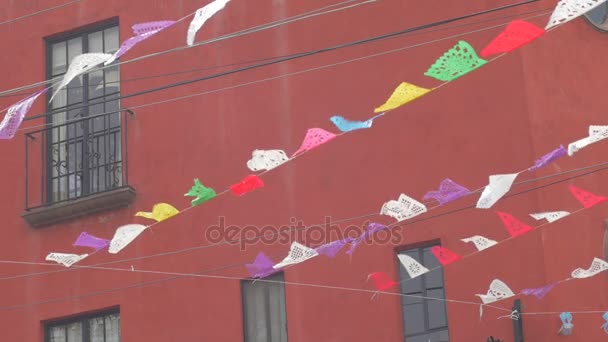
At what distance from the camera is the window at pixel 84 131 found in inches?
920

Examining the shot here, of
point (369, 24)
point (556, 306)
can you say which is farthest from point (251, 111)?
point (556, 306)

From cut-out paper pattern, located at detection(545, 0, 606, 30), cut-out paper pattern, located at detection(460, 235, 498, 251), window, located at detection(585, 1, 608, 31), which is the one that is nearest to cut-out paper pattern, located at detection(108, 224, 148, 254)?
cut-out paper pattern, located at detection(460, 235, 498, 251)

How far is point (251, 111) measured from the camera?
22.3m

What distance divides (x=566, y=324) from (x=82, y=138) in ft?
27.3

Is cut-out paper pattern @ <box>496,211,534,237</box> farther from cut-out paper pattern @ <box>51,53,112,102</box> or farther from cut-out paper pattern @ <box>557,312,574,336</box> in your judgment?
cut-out paper pattern @ <box>51,53,112,102</box>

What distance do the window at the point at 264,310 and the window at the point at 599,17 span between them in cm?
552

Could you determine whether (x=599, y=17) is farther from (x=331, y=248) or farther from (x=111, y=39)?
(x=111, y=39)

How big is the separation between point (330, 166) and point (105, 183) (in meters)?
3.73

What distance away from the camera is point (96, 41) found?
79.3 ft

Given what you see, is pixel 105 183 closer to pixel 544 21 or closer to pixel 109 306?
pixel 109 306

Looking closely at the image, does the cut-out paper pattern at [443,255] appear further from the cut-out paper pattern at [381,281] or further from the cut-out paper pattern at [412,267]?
the cut-out paper pattern at [381,281]

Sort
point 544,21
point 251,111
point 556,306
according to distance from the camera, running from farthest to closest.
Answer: point 251,111, point 544,21, point 556,306

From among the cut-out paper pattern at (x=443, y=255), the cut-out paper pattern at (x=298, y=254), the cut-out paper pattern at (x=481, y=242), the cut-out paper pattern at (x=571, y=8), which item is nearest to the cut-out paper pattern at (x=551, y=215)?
the cut-out paper pattern at (x=481, y=242)

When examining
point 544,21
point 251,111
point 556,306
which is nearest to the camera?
point 556,306
